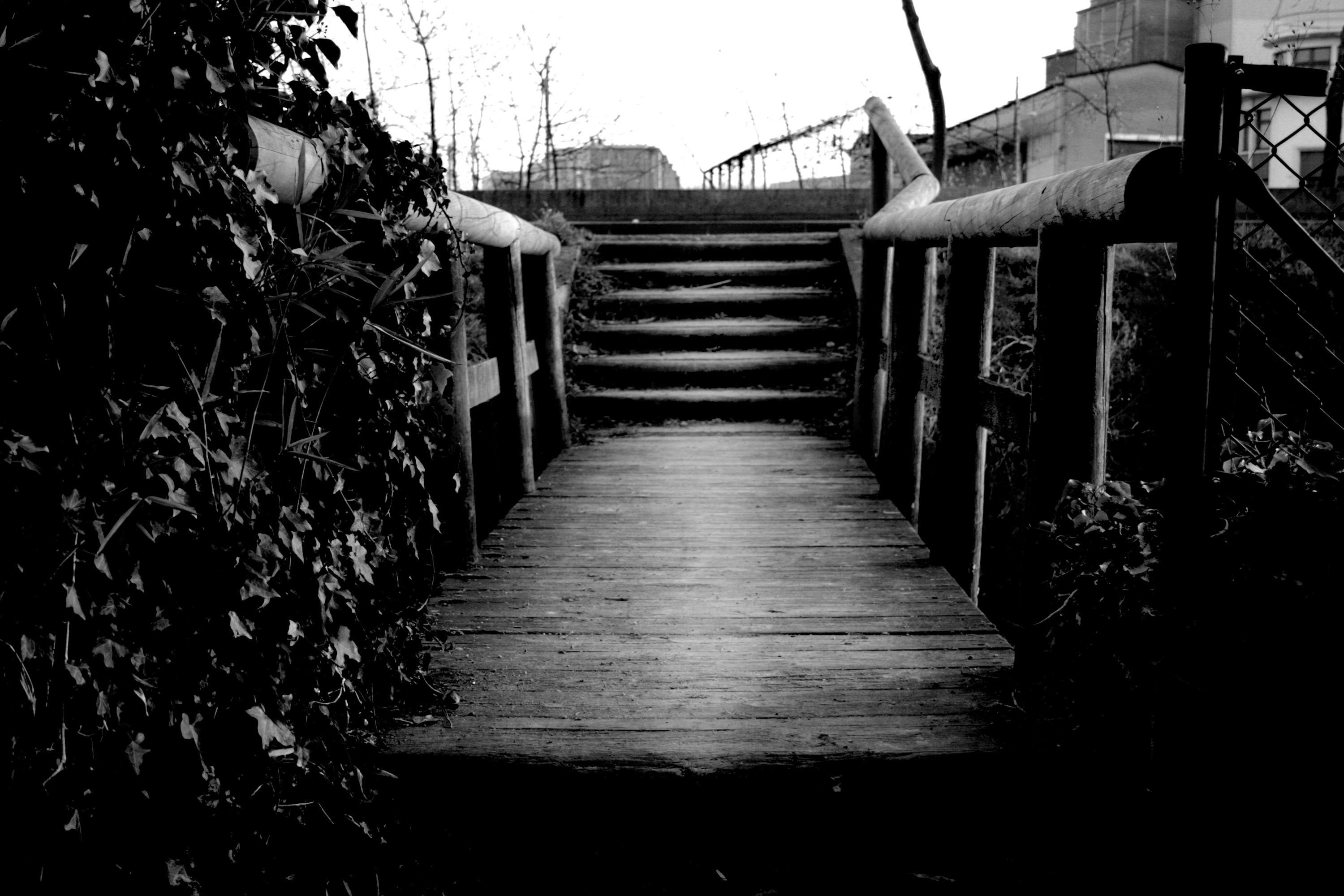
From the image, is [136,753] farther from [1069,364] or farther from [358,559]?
[1069,364]

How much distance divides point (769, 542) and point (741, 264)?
4.58 m

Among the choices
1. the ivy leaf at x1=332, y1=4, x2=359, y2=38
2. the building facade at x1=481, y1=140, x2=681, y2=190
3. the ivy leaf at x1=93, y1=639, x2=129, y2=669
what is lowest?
the ivy leaf at x1=93, y1=639, x2=129, y2=669

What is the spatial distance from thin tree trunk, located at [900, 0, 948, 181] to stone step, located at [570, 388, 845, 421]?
357cm

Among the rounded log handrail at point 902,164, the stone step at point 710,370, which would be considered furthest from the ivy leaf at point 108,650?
the stone step at point 710,370

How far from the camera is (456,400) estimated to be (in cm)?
363

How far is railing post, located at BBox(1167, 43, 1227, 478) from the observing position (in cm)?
190

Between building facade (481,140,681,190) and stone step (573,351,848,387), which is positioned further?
building facade (481,140,681,190)

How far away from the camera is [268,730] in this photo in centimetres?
181

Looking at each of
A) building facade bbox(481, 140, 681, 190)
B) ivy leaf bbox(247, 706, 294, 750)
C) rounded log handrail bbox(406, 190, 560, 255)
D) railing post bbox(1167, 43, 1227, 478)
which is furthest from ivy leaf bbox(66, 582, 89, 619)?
building facade bbox(481, 140, 681, 190)

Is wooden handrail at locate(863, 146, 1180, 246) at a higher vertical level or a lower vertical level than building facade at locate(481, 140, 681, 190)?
lower

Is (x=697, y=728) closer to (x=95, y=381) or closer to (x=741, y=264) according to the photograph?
(x=95, y=381)

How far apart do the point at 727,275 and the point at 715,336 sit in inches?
40.1

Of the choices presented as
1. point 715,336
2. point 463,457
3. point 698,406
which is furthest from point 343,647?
point 715,336

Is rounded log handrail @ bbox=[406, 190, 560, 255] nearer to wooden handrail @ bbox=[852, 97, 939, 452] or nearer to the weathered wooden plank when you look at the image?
the weathered wooden plank
